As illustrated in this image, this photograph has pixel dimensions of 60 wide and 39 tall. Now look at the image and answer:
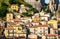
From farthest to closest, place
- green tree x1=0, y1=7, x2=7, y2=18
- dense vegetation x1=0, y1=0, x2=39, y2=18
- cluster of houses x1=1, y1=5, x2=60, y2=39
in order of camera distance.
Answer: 1. dense vegetation x1=0, y1=0, x2=39, y2=18
2. green tree x1=0, y1=7, x2=7, y2=18
3. cluster of houses x1=1, y1=5, x2=60, y2=39

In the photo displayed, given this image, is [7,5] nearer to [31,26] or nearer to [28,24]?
[28,24]

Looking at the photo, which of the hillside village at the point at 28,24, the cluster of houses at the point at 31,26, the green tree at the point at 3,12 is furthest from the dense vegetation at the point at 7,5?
the cluster of houses at the point at 31,26

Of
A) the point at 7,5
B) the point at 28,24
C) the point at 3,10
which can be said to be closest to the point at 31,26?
the point at 28,24

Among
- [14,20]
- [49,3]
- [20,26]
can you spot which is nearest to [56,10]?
[49,3]

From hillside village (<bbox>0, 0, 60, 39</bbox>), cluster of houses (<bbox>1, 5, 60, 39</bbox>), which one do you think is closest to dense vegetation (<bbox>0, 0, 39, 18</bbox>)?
hillside village (<bbox>0, 0, 60, 39</bbox>)

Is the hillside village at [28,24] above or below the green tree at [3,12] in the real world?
below

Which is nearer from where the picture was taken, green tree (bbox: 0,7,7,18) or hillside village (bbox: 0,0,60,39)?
hillside village (bbox: 0,0,60,39)

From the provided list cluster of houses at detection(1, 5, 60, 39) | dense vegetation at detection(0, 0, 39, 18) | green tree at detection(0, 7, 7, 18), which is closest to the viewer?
cluster of houses at detection(1, 5, 60, 39)

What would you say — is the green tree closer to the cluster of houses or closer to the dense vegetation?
the dense vegetation

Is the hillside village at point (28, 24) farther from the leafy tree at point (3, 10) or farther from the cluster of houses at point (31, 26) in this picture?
the leafy tree at point (3, 10)
